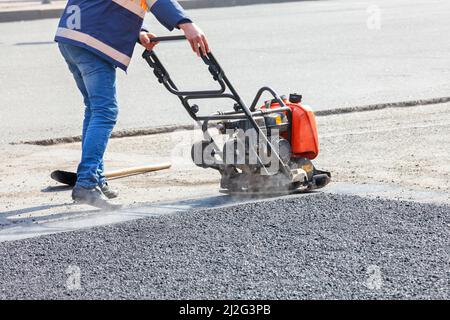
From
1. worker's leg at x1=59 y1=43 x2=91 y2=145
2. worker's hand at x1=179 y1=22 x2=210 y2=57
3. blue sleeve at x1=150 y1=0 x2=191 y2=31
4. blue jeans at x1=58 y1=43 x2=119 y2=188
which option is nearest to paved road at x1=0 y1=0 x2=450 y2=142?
worker's leg at x1=59 y1=43 x2=91 y2=145

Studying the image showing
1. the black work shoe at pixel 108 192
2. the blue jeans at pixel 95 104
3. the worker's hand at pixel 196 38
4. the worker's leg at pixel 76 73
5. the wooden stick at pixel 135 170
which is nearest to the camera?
the worker's hand at pixel 196 38

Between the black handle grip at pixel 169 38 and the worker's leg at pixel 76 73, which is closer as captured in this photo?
the black handle grip at pixel 169 38

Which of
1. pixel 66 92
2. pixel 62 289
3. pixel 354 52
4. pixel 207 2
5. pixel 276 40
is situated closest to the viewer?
pixel 62 289

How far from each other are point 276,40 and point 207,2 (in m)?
6.90

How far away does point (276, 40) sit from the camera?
14391 mm

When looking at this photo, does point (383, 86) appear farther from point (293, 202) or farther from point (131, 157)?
point (293, 202)

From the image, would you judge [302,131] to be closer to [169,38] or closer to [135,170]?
[169,38]

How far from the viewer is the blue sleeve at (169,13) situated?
5.96 meters

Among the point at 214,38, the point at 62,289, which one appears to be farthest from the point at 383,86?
the point at 62,289

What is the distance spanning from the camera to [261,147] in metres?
6.25

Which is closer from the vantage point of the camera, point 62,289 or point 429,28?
point 62,289

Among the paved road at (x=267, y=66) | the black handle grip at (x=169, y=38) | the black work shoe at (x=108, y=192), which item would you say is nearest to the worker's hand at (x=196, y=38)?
the black handle grip at (x=169, y=38)

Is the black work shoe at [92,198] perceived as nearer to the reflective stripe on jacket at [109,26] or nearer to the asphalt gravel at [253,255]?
the asphalt gravel at [253,255]

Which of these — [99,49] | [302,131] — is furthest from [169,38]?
[302,131]
